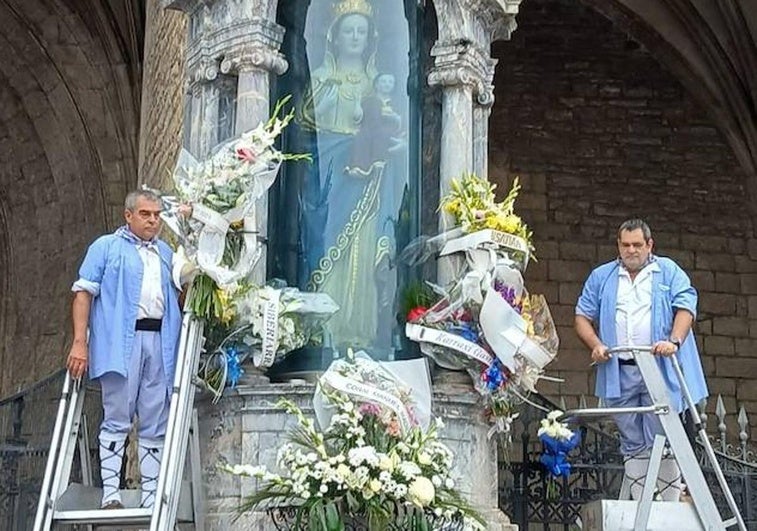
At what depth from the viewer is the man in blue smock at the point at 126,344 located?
16.0 ft

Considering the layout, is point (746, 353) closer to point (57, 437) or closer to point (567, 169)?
point (567, 169)

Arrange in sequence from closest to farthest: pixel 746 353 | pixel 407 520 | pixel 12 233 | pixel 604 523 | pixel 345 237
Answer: pixel 407 520, pixel 604 523, pixel 345 237, pixel 746 353, pixel 12 233

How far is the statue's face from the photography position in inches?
221

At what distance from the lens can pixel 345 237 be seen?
5.44 metres

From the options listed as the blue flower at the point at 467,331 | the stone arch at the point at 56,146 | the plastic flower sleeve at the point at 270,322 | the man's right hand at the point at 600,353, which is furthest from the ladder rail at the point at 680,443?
the stone arch at the point at 56,146

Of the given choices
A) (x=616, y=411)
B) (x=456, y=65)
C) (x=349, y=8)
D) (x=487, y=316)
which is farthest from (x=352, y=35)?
(x=616, y=411)

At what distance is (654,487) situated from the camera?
4.85 m

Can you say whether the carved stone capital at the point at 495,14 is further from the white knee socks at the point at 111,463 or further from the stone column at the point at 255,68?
the white knee socks at the point at 111,463

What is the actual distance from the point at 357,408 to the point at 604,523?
3.29ft

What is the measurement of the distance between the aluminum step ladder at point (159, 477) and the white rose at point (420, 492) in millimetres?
748

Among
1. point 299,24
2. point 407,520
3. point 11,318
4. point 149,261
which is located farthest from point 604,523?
point 11,318

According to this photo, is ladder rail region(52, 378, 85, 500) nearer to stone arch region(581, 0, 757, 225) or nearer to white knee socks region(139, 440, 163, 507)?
white knee socks region(139, 440, 163, 507)

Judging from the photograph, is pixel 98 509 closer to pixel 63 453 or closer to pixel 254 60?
pixel 63 453

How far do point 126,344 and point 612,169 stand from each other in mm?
9520
